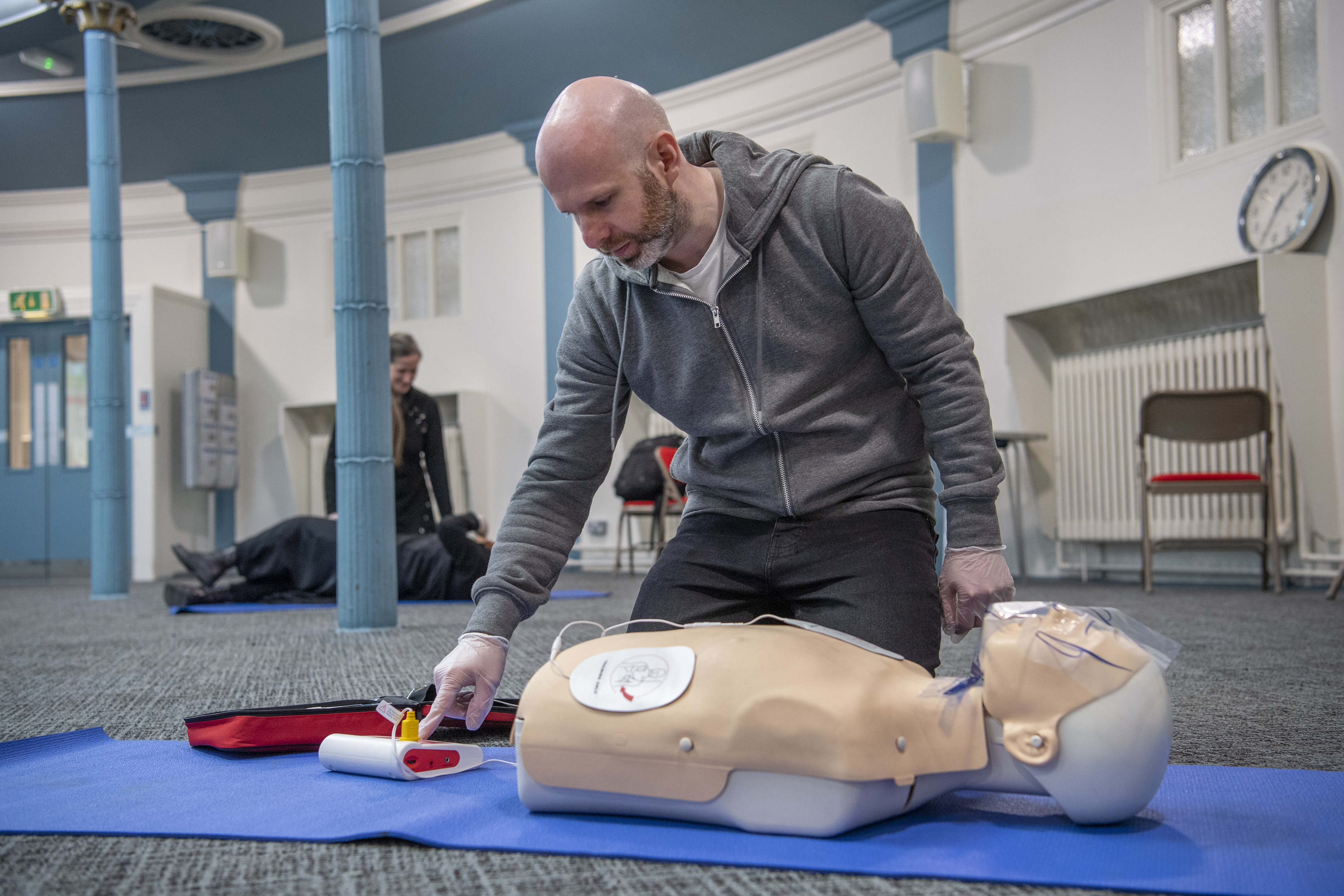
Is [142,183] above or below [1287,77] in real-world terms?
above

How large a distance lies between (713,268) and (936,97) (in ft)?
14.3

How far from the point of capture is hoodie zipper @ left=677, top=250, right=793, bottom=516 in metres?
1.39

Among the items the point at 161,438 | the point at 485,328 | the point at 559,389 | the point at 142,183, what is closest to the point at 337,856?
the point at 559,389

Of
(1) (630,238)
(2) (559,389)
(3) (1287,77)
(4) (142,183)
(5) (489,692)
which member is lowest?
(5) (489,692)

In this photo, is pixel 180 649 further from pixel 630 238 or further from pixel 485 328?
pixel 485 328

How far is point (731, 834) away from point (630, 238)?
683mm

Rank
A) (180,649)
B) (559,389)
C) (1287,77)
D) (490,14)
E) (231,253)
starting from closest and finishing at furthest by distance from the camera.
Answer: (559,389), (180,649), (1287,77), (490,14), (231,253)

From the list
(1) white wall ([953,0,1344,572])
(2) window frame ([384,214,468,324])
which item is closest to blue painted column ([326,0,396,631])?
(1) white wall ([953,0,1344,572])

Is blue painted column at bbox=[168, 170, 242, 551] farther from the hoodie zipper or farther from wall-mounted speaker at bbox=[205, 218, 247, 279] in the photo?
the hoodie zipper

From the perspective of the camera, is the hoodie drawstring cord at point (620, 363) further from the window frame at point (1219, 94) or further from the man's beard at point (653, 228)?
the window frame at point (1219, 94)

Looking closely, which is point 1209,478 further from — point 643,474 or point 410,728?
point 410,728

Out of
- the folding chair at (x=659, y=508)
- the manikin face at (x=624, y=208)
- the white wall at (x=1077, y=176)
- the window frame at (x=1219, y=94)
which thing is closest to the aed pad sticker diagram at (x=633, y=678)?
the manikin face at (x=624, y=208)

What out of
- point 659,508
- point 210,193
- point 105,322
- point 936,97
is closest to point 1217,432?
point 936,97

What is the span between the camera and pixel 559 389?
1.55 meters
